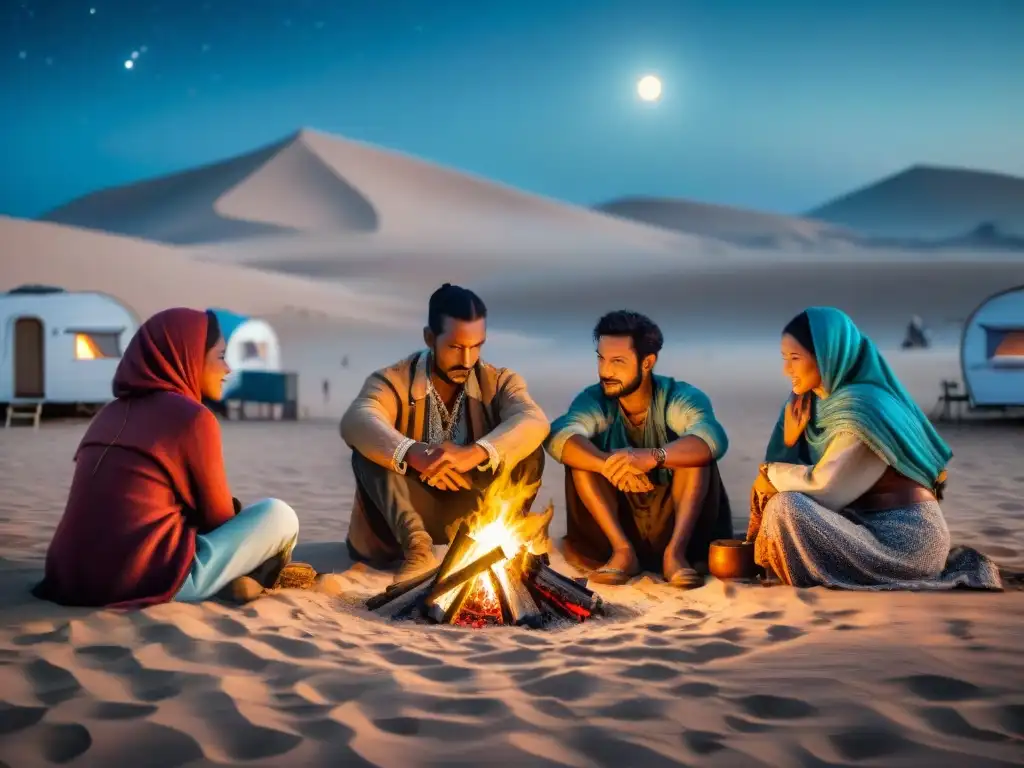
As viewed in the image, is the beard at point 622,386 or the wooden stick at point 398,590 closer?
the wooden stick at point 398,590

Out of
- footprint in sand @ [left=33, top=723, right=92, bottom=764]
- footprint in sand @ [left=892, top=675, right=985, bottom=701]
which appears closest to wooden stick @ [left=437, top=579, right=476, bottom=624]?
footprint in sand @ [left=33, top=723, right=92, bottom=764]

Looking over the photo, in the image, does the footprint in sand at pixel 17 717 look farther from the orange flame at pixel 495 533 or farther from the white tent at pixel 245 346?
the white tent at pixel 245 346

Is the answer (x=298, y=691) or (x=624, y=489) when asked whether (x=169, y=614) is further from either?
(x=624, y=489)

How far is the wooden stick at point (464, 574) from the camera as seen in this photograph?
Answer: 436 centimetres

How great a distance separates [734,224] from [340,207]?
60020mm

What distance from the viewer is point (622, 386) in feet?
17.4

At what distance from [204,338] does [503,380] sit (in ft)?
6.04

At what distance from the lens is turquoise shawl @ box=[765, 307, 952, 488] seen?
4527mm

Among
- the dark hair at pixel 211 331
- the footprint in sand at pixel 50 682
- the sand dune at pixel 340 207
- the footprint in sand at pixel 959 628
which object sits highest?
the sand dune at pixel 340 207

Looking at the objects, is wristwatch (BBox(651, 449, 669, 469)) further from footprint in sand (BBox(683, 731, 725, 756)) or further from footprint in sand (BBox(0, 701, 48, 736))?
footprint in sand (BBox(0, 701, 48, 736))

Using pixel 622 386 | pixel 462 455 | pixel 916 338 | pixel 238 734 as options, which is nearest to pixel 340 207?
pixel 916 338

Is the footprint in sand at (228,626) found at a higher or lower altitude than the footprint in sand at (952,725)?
lower

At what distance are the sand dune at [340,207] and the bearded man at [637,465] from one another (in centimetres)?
5318

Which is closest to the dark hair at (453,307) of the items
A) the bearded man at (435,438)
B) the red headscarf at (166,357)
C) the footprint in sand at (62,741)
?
the bearded man at (435,438)
